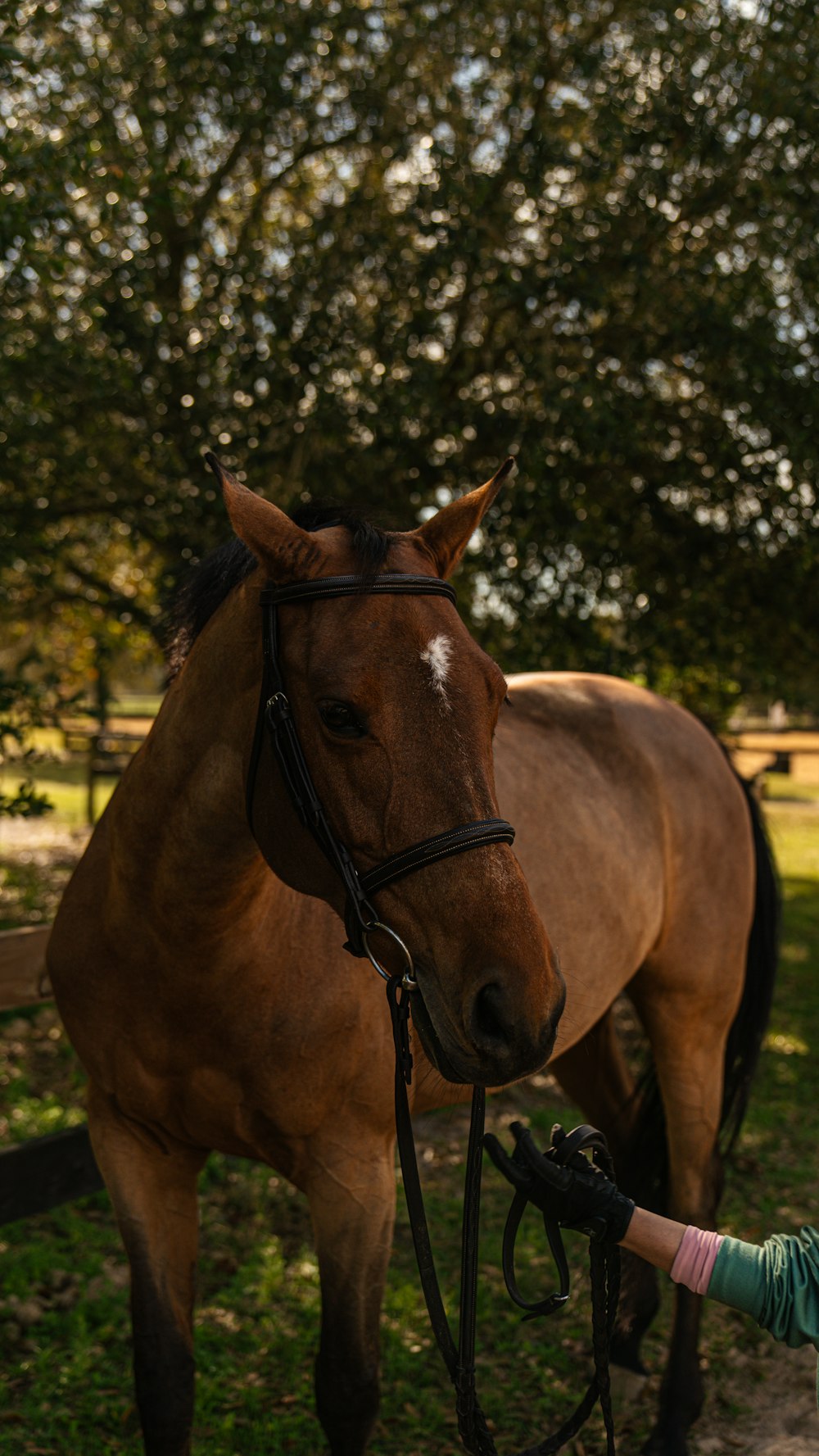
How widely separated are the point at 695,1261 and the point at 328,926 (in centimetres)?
102

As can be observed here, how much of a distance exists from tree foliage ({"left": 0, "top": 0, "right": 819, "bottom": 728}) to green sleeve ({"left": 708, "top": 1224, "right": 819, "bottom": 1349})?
13.3 feet

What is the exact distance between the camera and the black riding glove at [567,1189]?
1.78 m

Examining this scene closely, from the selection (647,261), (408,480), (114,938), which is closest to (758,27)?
(647,261)

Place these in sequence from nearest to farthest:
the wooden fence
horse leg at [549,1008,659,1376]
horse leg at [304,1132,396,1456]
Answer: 1. horse leg at [304,1132,396,1456]
2. the wooden fence
3. horse leg at [549,1008,659,1376]

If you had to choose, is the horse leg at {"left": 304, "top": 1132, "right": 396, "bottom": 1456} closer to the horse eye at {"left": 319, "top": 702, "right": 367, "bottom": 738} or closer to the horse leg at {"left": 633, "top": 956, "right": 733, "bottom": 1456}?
the horse eye at {"left": 319, "top": 702, "right": 367, "bottom": 738}

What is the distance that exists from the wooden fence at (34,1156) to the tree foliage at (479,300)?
1980 mm

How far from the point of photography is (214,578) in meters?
2.23

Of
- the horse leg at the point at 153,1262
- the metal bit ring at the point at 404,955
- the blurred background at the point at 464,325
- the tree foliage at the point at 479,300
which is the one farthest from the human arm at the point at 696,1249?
the tree foliage at the point at 479,300

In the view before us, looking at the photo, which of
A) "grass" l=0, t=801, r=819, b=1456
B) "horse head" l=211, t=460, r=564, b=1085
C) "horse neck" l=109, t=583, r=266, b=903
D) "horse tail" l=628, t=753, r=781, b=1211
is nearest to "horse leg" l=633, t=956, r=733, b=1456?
"horse tail" l=628, t=753, r=781, b=1211

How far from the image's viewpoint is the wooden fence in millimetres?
3682

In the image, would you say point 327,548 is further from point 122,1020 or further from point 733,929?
point 733,929

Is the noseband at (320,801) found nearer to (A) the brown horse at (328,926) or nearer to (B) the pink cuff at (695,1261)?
(A) the brown horse at (328,926)

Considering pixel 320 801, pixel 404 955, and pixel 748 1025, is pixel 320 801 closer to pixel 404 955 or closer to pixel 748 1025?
pixel 404 955

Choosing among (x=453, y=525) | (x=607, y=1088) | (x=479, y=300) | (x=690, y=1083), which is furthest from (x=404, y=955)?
(x=479, y=300)
